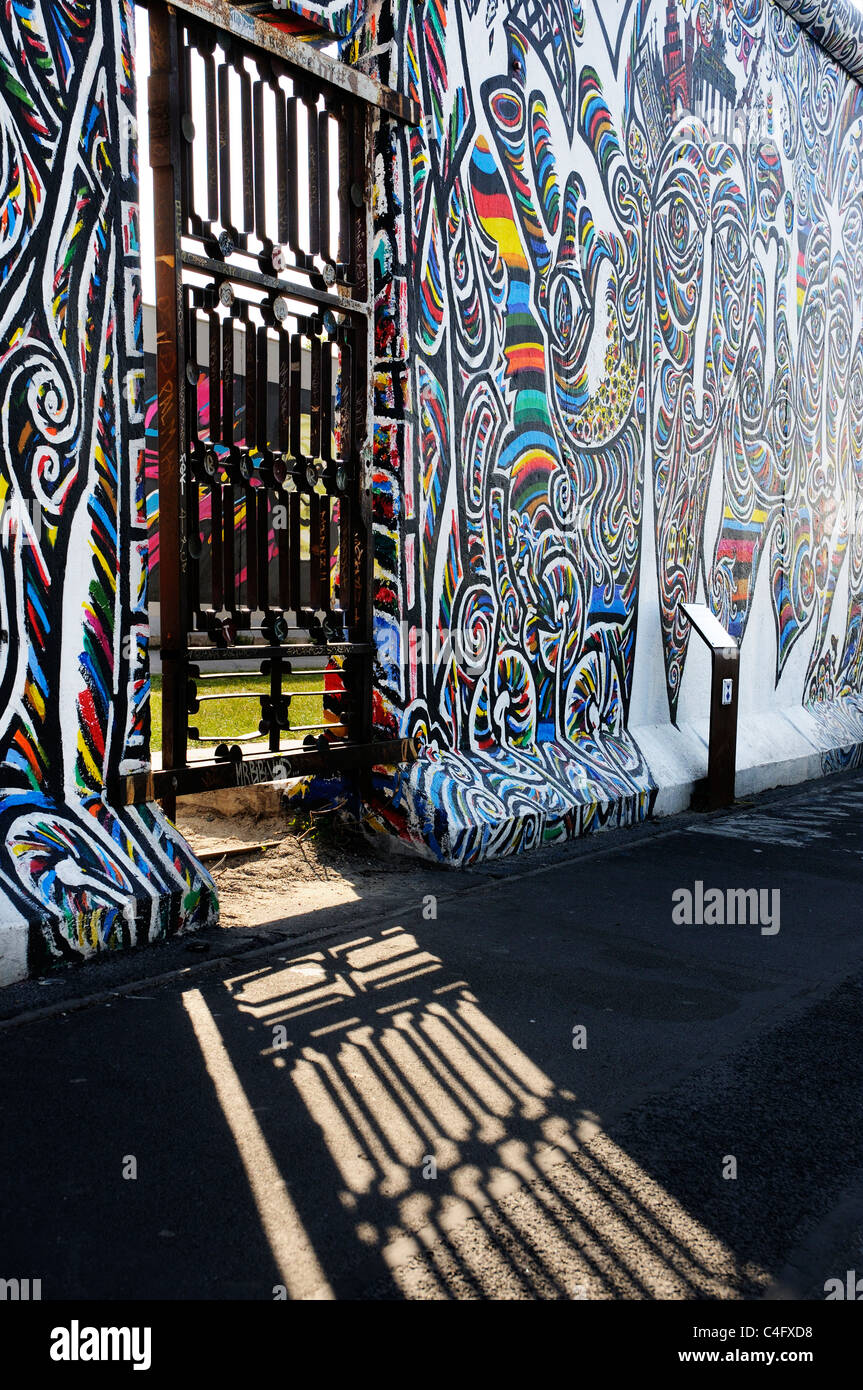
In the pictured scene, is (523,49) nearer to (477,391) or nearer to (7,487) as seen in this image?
(477,391)

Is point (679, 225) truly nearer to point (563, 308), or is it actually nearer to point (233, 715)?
point (563, 308)

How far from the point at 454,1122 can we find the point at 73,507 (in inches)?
91.9

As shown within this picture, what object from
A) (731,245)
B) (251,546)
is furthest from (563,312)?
(251,546)

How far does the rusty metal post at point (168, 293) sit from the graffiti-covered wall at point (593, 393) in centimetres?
121

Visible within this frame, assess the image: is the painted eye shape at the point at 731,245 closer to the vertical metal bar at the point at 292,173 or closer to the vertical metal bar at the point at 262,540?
the vertical metal bar at the point at 292,173

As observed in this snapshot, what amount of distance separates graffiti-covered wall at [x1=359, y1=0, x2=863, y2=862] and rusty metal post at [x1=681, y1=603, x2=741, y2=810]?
182 millimetres

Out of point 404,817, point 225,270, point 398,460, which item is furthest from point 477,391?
point 404,817

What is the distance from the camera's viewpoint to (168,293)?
430cm

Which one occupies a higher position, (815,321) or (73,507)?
(815,321)

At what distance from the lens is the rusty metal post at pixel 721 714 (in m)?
7.25

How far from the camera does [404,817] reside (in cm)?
536

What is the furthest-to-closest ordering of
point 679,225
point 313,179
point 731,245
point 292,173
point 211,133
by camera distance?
point 731,245
point 679,225
point 313,179
point 292,173
point 211,133

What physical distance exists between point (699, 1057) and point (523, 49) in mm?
5105

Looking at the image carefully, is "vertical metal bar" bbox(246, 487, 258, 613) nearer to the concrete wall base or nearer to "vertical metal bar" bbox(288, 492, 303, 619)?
"vertical metal bar" bbox(288, 492, 303, 619)
